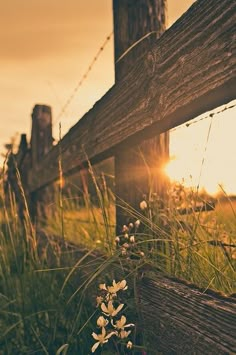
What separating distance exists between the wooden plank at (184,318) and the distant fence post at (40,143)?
14.3 ft

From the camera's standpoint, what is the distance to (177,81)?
1800 mm

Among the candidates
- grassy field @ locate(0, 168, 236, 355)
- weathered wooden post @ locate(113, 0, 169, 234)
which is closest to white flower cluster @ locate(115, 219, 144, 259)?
grassy field @ locate(0, 168, 236, 355)

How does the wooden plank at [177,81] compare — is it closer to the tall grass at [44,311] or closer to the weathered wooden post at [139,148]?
the weathered wooden post at [139,148]

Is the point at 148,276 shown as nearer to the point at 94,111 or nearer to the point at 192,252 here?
the point at 192,252

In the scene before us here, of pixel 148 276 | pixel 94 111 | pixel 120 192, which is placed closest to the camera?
pixel 148 276

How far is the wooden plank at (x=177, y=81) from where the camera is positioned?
152 centimetres

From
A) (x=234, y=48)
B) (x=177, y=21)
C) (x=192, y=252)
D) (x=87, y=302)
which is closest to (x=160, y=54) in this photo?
(x=177, y=21)

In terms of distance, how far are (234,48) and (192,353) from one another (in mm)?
910

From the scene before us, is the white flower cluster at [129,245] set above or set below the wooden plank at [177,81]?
below

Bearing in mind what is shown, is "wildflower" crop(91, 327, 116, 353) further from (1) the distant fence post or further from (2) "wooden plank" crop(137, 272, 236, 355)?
(1) the distant fence post

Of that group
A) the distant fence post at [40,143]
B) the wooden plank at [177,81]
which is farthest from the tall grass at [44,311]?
the distant fence post at [40,143]

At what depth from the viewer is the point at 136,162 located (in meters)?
2.60

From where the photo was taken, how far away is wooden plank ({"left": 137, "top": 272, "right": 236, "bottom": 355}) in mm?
1604

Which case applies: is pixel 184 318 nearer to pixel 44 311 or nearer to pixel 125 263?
pixel 125 263
